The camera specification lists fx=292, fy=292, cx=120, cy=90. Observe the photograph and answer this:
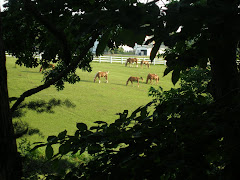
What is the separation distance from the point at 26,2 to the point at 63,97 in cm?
1509

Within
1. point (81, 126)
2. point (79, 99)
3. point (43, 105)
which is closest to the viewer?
point (81, 126)

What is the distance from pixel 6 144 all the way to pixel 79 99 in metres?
15.1

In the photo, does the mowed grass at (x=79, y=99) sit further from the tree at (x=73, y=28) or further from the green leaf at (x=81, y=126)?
the green leaf at (x=81, y=126)

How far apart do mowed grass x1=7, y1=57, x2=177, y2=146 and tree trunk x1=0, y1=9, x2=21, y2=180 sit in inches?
447

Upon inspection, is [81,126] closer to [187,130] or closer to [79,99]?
[187,130]

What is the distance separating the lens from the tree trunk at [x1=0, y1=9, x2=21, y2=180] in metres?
1.78

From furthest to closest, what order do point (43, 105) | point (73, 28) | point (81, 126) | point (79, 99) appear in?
point (79, 99), point (43, 105), point (81, 126), point (73, 28)

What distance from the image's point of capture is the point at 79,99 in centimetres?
1677

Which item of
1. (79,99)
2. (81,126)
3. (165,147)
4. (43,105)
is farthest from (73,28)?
(79,99)

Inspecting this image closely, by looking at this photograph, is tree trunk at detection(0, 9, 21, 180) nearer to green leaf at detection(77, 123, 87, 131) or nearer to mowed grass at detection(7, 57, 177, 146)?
green leaf at detection(77, 123, 87, 131)

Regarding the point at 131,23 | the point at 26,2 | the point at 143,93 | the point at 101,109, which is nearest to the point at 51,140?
the point at 26,2

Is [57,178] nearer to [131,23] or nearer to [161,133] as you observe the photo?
[161,133]

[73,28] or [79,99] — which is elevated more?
[73,28]

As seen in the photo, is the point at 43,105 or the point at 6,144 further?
the point at 43,105
